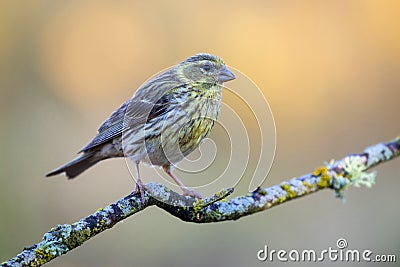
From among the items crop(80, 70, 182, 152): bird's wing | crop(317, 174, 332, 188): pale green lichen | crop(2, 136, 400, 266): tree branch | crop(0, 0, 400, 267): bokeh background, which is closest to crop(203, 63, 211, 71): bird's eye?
crop(80, 70, 182, 152): bird's wing

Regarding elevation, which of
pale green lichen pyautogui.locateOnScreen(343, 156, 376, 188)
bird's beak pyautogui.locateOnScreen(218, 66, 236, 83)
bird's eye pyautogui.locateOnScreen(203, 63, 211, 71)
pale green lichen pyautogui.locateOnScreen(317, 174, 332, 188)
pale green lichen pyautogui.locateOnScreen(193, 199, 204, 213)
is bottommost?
pale green lichen pyautogui.locateOnScreen(193, 199, 204, 213)

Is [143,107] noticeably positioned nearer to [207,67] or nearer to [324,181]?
[207,67]

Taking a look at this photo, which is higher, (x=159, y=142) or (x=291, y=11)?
(x=291, y=11)

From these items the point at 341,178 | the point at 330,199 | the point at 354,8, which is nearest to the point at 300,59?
the point at 354,8

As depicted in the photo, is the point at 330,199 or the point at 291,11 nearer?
the point at 330,199

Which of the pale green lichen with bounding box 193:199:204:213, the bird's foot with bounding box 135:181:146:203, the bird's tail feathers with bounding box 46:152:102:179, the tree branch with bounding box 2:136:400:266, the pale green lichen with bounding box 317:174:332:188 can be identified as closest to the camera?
the tree branch with bounding box 2:136:400:266

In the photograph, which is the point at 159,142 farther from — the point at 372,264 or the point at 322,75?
the point at 322,75

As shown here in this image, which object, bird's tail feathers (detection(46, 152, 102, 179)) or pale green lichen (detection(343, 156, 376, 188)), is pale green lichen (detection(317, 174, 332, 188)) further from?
bird's tail feathers (detection(46, 152, 102, 179))
